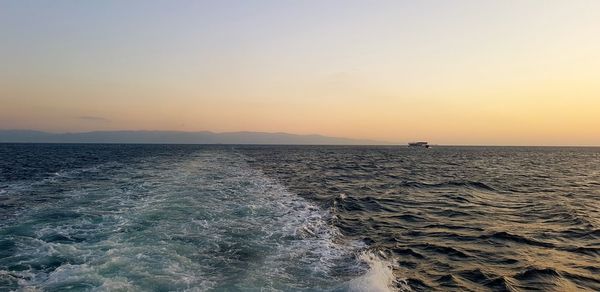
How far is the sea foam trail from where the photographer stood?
903 centimetres

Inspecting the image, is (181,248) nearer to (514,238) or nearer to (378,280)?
(378,280)

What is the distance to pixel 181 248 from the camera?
11.6 meters

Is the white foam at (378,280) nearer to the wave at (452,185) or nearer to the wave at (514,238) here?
the wave at (514,238)

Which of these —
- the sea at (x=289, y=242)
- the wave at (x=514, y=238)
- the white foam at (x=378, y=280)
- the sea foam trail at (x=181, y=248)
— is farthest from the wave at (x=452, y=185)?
the white foam at (x=378, y=280)

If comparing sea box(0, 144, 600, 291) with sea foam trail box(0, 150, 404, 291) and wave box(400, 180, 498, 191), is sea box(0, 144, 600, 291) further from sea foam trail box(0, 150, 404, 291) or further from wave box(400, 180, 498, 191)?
wave box(400, 180, 498, 191)

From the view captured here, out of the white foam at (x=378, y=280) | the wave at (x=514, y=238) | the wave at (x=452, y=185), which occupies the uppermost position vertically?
the wave at (x=452, y=185)

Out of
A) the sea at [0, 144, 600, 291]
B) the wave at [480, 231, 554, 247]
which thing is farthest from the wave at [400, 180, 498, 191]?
the wave at [480, 231, 554, 247]

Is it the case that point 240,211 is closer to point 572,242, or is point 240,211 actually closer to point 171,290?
point 171,290

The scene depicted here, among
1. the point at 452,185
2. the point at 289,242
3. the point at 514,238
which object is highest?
the point at 452,185

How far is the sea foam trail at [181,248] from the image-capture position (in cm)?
903

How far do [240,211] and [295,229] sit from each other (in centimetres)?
385

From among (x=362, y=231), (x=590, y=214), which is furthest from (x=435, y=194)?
(x=362, y=231)

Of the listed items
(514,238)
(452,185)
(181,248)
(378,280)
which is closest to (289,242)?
(181,248)

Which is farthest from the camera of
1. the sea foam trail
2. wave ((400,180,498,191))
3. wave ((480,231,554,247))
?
wave ((400,180,498,191))
